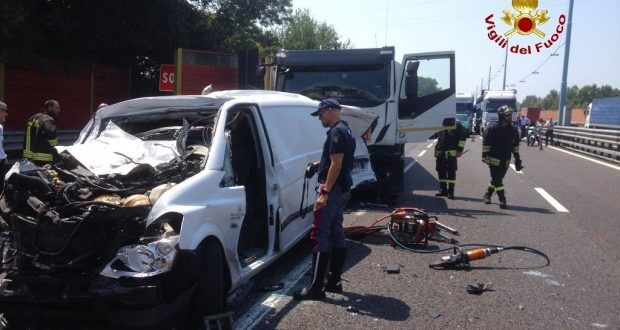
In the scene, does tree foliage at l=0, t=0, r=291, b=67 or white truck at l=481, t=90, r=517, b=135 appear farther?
white truck at l=481, t=90, r=517, b=135

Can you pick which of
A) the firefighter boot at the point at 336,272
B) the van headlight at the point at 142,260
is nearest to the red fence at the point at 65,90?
the firefighter boot at the point at 336,272

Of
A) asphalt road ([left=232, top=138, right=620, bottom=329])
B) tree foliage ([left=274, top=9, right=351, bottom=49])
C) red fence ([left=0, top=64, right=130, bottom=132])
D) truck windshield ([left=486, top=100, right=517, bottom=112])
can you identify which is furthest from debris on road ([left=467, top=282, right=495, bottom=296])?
tree foliage ([left=274, top=9, right=351, bottom=49])

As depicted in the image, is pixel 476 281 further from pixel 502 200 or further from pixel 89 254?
pixel 502 200

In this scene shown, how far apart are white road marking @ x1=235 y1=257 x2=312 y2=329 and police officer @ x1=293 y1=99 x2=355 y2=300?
0.18 metres

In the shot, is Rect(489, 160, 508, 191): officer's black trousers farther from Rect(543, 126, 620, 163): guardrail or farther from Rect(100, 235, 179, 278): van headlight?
Rect(543, 126, 620, 163): guardrail

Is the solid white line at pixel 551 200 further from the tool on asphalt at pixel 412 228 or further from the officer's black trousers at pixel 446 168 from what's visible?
the tool on asphalt at pixel 412 228

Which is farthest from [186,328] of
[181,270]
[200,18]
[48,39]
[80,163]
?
[200,18]

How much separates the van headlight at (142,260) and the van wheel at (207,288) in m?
0.39

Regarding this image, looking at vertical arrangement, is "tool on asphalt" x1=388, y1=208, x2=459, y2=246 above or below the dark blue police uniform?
below

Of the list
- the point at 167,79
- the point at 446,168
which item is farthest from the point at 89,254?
the point at 167,79

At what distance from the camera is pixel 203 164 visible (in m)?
4.30

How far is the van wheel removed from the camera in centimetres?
392

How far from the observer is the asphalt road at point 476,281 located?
465cm

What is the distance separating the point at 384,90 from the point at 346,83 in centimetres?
74
